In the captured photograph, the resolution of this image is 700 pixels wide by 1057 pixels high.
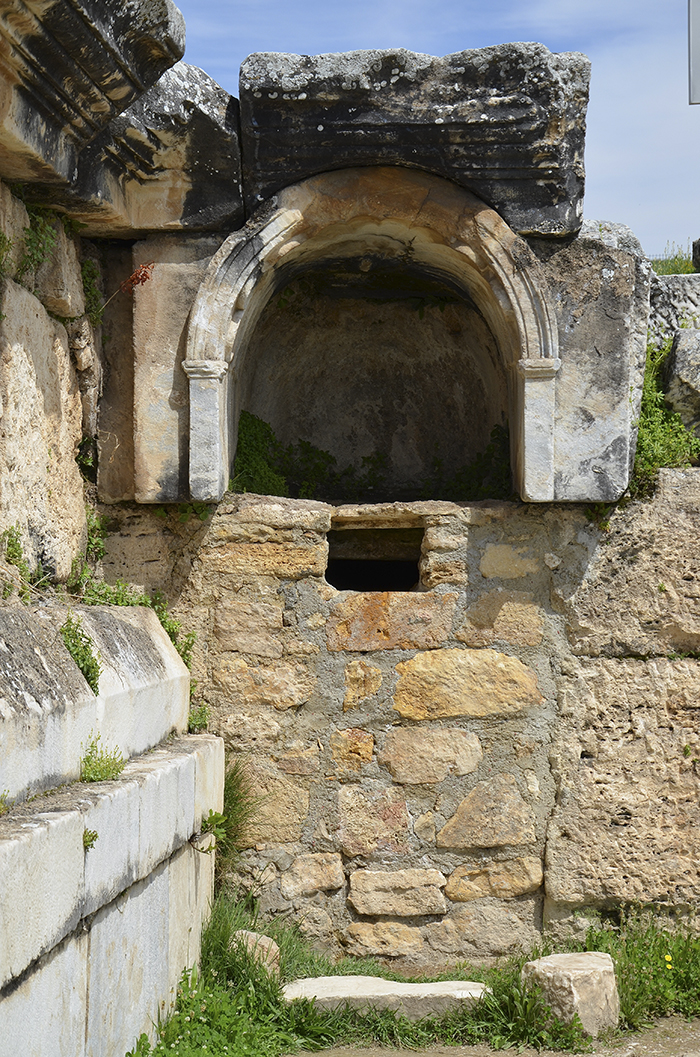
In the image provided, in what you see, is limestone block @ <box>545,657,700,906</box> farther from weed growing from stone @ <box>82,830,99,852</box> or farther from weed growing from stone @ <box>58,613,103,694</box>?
weed growing from stone @ <box>82,830,99,852</box>

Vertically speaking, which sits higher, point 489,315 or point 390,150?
point 390,150

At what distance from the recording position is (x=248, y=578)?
4.46 metres

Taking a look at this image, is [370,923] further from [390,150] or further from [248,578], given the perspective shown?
[390,150]

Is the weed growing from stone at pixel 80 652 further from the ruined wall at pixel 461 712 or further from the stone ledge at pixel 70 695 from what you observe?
the ruined wall at pixel 461 712

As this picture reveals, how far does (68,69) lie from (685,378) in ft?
10.0

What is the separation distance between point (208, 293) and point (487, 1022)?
334 centimetres

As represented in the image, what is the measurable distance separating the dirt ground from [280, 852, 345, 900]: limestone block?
28.8 inches

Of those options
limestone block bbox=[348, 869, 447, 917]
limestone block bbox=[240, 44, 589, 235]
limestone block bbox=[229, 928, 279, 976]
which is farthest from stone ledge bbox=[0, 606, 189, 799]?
limestone block bbox=[240, 44, 589, 235]

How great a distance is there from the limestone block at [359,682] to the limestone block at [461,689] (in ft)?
0.36

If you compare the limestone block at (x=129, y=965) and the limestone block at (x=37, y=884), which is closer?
the limestone block at (x=37, y=884)

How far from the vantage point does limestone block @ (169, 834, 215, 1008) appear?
11.3 ft

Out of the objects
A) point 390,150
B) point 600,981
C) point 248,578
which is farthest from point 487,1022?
point 390,150

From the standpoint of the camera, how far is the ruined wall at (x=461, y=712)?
4.37m

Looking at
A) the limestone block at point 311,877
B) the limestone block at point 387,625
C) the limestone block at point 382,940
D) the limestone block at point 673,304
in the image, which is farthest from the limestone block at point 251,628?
the limestone block at point 673,304
